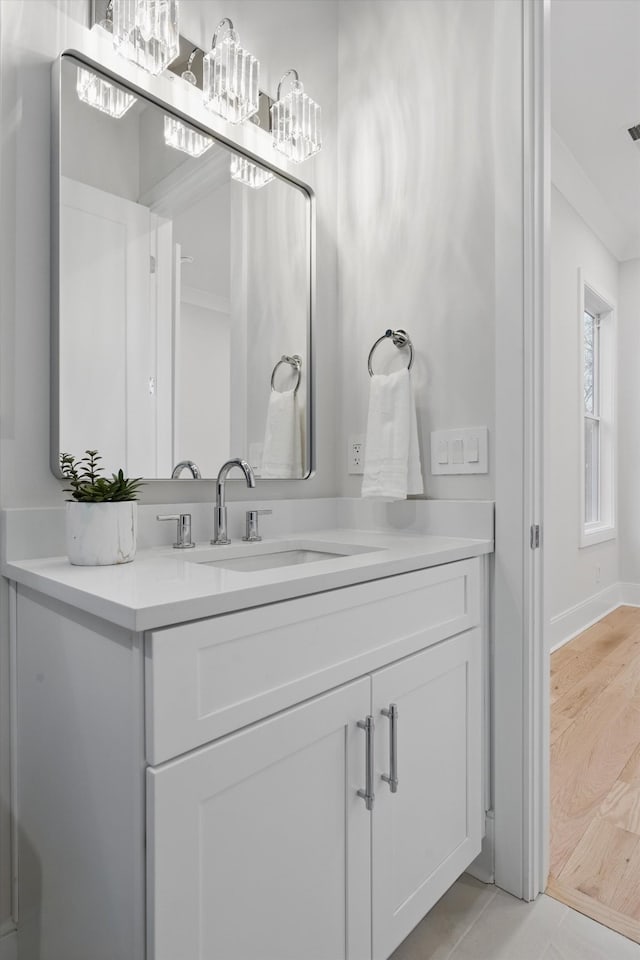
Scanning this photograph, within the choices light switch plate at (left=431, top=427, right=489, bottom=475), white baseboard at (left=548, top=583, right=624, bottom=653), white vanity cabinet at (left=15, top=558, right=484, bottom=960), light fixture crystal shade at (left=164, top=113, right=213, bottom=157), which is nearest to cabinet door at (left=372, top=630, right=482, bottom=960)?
white vanity cabinet at (left=15, top=558, right=484, bottom=960)

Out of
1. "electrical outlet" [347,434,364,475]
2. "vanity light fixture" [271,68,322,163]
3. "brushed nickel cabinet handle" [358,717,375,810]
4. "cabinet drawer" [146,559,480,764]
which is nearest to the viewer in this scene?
"cabinet drawer" [146,559,480,764]

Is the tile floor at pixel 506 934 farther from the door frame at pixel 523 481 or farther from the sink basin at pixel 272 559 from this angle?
the sink basin at pixel 272 559

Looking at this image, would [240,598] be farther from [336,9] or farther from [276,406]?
[336,9]

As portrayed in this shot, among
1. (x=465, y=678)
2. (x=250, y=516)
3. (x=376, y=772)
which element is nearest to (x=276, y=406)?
(x=250, y=516)

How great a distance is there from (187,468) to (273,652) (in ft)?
2.18

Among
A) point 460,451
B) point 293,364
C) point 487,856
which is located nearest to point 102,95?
point 293,364

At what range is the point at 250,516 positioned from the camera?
1.50 m

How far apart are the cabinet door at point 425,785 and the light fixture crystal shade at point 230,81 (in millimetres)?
1409

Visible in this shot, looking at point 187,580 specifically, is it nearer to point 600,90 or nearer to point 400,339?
point 400,339

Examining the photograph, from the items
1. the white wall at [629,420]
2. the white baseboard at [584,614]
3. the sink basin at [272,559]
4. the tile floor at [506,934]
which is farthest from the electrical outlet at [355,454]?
the white wall at [629,420]

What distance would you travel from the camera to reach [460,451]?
1497 mm

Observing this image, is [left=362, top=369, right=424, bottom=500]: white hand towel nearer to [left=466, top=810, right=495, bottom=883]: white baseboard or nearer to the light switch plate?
the light switch plate

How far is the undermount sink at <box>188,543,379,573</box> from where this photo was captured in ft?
4.38

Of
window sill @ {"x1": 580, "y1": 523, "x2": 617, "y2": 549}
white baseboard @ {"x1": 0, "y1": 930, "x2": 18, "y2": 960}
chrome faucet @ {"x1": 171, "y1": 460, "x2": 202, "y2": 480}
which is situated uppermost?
chrome faucet @ {"x1": 171, "y1": 460, "x2": 202, "y2": 480}
